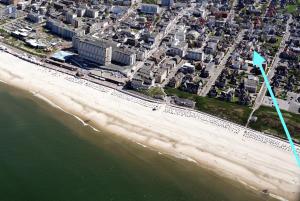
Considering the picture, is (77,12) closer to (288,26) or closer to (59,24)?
(59,24)

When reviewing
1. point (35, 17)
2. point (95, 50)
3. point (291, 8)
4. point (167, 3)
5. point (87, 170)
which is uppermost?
point (291, 8)


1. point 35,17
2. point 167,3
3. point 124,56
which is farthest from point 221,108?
point 167,3

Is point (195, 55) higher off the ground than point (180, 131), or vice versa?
point (195, 55)

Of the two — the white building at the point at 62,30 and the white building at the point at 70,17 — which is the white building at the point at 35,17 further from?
the white building at the point at 70,17

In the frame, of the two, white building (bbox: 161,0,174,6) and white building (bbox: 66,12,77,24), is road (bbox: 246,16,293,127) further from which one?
white building (bbox: 66,12,77,24)

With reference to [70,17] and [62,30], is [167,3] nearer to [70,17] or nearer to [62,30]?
[70,17]

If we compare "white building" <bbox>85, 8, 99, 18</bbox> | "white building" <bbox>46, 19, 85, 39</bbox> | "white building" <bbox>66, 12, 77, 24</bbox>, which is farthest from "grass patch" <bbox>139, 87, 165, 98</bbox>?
"white building" <bbox>85, 8, 99, 18</bbox>
